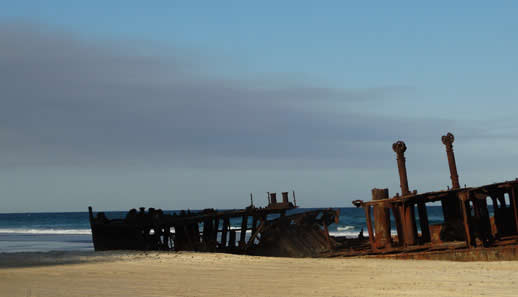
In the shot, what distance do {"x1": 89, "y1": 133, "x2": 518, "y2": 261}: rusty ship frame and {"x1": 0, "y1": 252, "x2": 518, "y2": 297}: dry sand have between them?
1209 mm

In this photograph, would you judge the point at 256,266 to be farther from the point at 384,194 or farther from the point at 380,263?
the point at 384,194

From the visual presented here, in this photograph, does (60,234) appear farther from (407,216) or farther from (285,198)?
(407,216)

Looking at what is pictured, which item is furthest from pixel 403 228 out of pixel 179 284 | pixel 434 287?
pixel 179 284

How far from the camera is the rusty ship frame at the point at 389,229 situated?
1847cm

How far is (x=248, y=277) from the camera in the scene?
1478 centimetres

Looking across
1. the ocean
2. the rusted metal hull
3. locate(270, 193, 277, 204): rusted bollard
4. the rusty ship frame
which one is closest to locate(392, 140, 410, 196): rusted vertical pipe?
the rusty ship frame

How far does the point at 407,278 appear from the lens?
14.0 meters

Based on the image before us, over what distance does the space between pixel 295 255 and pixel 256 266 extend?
569cm

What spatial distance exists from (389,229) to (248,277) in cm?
693

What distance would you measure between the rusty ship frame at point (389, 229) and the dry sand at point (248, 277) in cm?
121

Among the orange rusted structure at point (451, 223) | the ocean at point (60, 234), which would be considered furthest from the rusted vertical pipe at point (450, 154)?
the ocean at point (60, 234)

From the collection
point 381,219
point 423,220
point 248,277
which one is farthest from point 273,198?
point 248,277

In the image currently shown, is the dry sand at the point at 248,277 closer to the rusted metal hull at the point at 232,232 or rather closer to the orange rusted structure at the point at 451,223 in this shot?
the orange rusted structure at the point at 451,223

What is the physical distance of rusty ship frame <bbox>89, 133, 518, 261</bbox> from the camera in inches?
727
